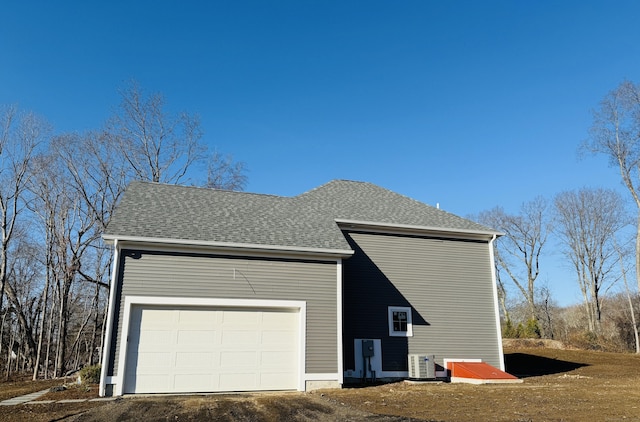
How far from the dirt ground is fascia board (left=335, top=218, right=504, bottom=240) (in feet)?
16.5

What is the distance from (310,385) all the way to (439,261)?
6.46 m

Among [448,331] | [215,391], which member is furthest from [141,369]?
[448,331]

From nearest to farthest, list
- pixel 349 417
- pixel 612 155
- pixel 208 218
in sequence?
pixel 349 417
pixel 208 218
pixel 612 155

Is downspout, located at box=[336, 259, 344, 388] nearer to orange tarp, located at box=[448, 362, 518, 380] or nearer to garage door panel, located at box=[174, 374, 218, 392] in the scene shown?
garage door panel, located at box=[174, 374, 218, 392]

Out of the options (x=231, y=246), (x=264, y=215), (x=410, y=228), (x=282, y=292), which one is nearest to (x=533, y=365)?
(x=410, y=228)

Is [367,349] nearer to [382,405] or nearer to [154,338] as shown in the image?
[382,405]

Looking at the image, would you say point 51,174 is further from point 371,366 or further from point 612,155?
point 612,155

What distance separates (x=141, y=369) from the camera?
10438 millimetres

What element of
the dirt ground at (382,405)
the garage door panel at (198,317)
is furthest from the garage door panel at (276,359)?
the garage door panel at (198,317)

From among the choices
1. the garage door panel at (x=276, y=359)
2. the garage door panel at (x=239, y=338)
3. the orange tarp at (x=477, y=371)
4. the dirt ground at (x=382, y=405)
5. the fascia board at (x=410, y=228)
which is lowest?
the dirt ground at (x=382, y=405)

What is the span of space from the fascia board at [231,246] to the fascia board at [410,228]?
2.12m

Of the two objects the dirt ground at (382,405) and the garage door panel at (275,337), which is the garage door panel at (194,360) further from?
the garage door panel at (275,337)

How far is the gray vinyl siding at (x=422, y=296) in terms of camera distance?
13.9 meters

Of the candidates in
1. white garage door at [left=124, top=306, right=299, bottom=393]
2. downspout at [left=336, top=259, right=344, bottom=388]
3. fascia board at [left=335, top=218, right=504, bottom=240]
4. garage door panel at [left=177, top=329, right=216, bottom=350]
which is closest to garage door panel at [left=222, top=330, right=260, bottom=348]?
white garage door at [left=124, top=306, right=299, bottom=393]
